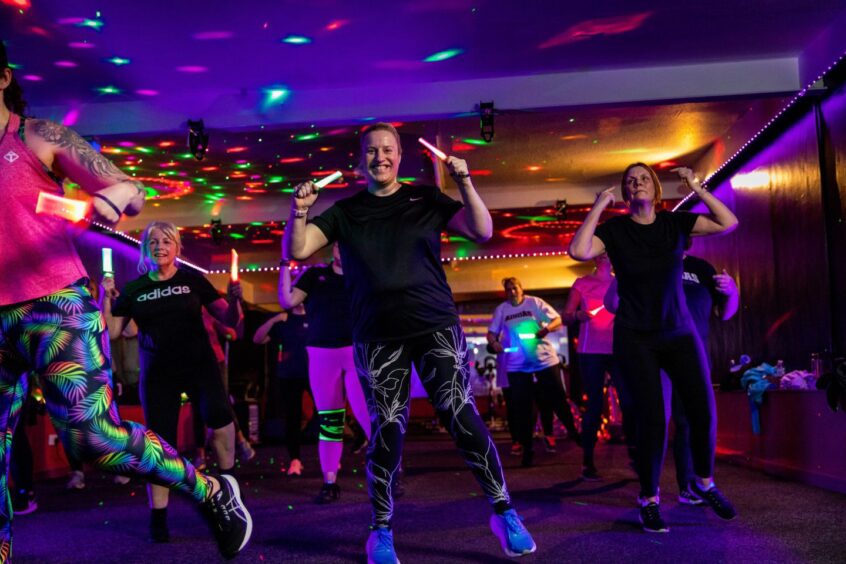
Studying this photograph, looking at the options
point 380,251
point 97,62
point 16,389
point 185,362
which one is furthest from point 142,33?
point 16,389

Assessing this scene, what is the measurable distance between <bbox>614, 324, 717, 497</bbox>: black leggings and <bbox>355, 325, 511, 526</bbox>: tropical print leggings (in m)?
1.01

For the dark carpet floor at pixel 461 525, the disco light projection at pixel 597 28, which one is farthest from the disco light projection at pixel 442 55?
the dark carpet floor at pixel 461 525

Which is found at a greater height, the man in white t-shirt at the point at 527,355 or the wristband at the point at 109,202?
the wristband at the point at 109,202

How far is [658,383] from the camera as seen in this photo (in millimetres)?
3512

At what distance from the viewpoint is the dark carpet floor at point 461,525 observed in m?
3.12

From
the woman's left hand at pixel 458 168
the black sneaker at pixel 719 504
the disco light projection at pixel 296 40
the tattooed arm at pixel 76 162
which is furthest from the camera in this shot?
the disco light projection at pixel 296 40

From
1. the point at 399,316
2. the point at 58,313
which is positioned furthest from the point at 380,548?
the point at 58,313

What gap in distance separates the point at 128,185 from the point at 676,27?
5.12m

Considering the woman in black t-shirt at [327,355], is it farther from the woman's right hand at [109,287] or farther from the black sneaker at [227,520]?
the black sneaker at [227,520]

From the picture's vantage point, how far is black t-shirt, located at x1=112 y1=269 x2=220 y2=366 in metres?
3.78

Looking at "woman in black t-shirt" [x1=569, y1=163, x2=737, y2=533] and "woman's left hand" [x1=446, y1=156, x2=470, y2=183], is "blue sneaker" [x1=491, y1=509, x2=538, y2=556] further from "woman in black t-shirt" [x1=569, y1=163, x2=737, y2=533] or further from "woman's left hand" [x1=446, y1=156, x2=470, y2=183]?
"woman's left hand" [x1=446, y1=156, x2=470, y2=183]

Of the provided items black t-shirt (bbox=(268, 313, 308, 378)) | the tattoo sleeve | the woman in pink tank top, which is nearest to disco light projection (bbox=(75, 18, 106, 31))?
black t-shirt (bbox=(268, 313, 308, 378))

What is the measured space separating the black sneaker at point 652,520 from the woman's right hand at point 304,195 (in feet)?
6.88

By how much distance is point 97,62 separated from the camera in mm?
6344
